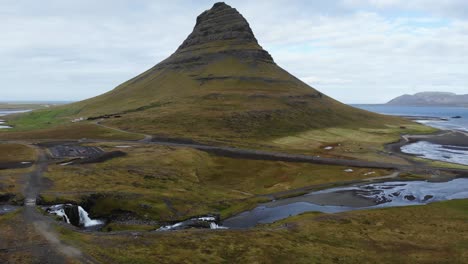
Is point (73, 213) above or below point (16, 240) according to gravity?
below

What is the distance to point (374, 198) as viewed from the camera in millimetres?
76875

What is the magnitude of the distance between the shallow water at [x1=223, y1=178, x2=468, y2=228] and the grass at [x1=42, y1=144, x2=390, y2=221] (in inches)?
162

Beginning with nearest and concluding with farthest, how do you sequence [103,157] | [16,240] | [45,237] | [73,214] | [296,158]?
[16,240], [45,237], [73,214], [103,157], [296,158]

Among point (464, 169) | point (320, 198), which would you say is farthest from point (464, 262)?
point (464, 169)

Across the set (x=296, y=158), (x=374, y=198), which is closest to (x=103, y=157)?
(x=296, y=158)

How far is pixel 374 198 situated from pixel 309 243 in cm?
3322

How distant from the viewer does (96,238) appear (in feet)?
148

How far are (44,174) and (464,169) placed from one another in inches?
4331

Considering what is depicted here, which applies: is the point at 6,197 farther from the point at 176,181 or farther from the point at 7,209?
the point at 176,181

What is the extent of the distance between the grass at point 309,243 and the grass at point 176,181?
1480 cm

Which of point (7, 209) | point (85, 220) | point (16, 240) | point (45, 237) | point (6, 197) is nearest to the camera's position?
point (16, 240)

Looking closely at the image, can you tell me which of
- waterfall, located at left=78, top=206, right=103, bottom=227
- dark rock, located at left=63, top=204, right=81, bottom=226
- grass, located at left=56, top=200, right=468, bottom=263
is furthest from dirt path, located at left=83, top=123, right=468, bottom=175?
dark rock, located at left=63, top=204, right=81, bottom=226

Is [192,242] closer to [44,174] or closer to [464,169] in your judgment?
[44,174]

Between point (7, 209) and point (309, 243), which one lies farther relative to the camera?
point (7, 209)
